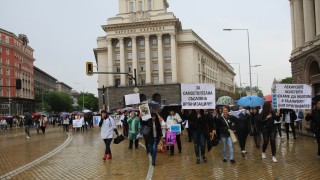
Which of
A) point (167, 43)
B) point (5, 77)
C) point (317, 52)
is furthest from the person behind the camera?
point (5, 77)

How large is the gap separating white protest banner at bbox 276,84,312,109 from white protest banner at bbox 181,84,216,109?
2680 millimetres

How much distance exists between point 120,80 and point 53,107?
5457 centimetres

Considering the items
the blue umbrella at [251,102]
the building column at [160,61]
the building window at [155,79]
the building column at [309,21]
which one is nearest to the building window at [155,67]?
the building window at [155,79]

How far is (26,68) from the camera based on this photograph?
357ft

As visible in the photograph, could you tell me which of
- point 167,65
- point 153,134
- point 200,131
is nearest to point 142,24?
point 167,65

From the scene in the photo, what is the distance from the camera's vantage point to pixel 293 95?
42.9ft

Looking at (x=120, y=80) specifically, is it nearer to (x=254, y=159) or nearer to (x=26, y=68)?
(x=26, y=68)

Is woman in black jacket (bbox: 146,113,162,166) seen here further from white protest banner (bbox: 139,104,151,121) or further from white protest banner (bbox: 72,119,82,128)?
white protest banner (bbox: 72,119,82,128)

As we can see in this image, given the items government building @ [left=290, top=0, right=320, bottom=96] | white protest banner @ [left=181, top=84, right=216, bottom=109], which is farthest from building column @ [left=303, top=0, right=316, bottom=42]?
white protest banner @ [left=181, top=84, right=216, bottom=109]

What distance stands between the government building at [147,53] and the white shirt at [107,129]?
5890 centimetres

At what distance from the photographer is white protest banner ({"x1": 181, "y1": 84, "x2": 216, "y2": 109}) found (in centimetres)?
1187

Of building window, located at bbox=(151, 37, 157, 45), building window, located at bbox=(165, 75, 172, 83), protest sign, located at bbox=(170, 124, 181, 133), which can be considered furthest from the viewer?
building window, located at bbox=(151, 37, 157, 45)

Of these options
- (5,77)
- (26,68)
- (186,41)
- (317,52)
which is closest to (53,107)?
(26,68)

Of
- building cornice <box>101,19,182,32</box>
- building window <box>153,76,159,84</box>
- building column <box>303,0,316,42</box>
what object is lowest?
building window <box>153,76,159,84</box>
